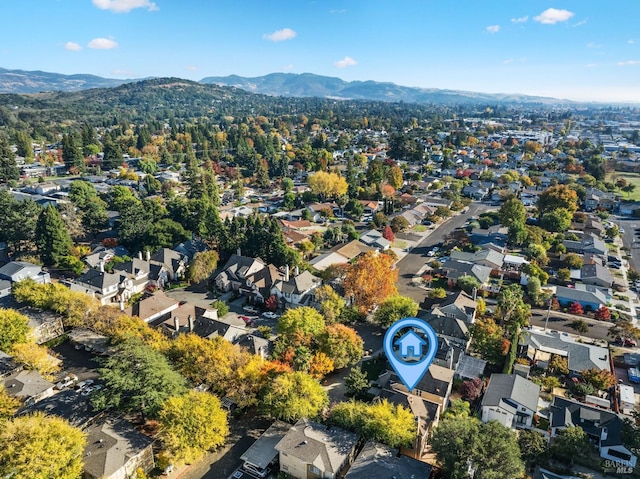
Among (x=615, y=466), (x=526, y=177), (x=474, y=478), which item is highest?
(x=526, y=177)

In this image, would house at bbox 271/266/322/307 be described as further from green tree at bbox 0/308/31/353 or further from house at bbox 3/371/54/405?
green tree at bbox 0/308/31/353

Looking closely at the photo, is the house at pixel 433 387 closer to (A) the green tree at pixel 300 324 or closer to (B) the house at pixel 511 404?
(B) the house at pixel 511 404

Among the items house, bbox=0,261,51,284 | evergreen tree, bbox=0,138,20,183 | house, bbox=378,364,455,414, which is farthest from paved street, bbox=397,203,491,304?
evergreen tree, bbox=0,138,20,183

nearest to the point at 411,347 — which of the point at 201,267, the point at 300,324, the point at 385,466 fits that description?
the point at 385,466

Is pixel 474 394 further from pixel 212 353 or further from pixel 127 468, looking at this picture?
pixel 127 468

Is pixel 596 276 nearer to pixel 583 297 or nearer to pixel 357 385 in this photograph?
pixel 583 297

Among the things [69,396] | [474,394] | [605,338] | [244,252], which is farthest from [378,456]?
[244,252]
